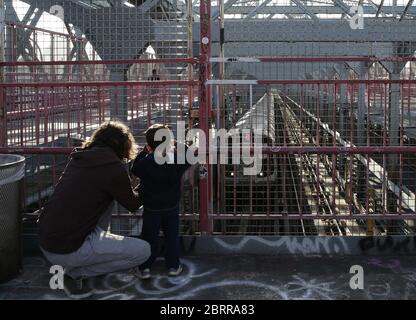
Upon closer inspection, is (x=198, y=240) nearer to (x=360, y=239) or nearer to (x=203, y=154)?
(x=203, y=154)

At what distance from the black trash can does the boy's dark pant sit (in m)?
1.09

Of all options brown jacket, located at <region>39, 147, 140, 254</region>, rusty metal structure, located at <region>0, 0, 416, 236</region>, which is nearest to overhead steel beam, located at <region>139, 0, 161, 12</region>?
rusty metal structure, located at <region>0, 0, 416, 236</region>

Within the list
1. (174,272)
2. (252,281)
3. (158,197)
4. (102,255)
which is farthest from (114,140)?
(252,281)

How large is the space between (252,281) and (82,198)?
161 cm

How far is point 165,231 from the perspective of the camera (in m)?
4.62

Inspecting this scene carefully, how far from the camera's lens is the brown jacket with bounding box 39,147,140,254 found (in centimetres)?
405

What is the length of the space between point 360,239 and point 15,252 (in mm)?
3215

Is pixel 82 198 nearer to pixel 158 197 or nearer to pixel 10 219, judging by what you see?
pixel 158 197

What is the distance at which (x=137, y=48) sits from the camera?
797 centimetres

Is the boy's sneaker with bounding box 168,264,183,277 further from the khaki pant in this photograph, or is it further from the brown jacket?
the brown jacket

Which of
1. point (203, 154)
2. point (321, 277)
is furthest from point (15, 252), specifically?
point (321, 277)

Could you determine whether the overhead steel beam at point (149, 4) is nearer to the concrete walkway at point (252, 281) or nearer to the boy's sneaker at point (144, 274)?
the concrete walkway at point (252, 281)

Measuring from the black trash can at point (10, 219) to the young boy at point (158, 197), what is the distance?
41.2 inches
